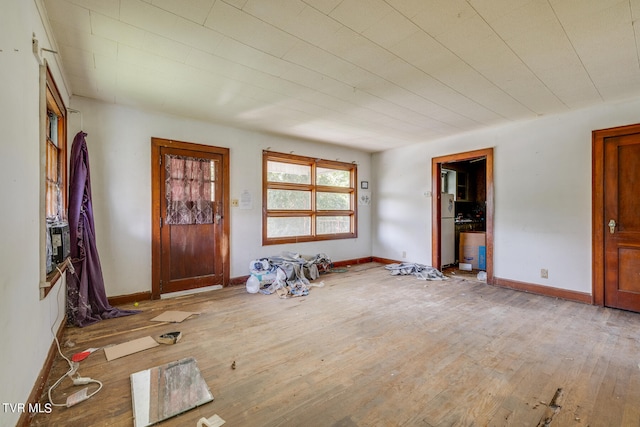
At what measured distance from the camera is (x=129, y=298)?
3.74 meters

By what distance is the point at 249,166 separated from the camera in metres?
4.80

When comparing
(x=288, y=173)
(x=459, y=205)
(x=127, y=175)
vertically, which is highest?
(x=288, y=173)

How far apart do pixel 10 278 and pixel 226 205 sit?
123 inches

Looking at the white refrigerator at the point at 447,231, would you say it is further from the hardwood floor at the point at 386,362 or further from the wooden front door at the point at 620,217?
the wooden front door at the point at 620,217

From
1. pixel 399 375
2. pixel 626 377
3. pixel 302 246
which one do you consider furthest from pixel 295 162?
pixel 626 377

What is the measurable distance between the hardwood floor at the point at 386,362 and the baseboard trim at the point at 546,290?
0.16m

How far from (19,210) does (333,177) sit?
5.01 metres

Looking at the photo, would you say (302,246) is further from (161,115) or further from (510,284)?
(510,284)

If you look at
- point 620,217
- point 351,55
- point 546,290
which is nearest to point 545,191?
point 620,217

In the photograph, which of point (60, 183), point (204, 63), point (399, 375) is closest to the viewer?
point (399, 375)

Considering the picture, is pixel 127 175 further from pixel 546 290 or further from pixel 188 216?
pixel 546 290

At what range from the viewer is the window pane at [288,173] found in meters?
5.16

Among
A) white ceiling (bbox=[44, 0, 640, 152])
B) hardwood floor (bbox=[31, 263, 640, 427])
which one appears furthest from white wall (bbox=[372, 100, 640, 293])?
hardwood floor (bbox=[31, 263, 640, 427])

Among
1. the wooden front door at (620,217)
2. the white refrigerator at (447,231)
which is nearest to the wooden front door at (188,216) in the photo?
the white refrigerator at (447,231)
